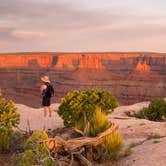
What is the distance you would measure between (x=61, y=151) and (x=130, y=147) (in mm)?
2469

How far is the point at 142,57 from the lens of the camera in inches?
4163

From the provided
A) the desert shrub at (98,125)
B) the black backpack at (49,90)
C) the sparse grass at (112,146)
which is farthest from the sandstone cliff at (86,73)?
the sparse grass at (112,146)

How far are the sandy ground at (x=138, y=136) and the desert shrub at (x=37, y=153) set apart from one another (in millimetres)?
2039

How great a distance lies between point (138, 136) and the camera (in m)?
17.0

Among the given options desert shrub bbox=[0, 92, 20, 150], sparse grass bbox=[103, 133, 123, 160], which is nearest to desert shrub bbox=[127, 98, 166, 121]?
desert shrub bbox=[0, 92, 20, 150]

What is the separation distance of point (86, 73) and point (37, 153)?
92.1 metres

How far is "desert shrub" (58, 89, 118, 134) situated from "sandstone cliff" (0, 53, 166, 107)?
58.6 meters

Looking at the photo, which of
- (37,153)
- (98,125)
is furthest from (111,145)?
(37,153)

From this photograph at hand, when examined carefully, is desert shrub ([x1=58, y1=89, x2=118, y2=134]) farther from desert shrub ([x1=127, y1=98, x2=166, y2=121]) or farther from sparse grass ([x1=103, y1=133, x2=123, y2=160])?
desert shrub ([x1=127, y1=98, x2=166, y2=121])

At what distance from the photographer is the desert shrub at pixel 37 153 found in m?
11.3

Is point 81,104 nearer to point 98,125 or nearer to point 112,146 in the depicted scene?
point 98,125

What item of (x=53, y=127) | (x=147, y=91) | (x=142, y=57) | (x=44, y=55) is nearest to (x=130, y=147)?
(x=53, y=127)

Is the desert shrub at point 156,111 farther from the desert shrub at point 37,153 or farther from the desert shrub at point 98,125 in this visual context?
the desert shrub at point 37,153

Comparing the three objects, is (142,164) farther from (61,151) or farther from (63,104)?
(63,104)
